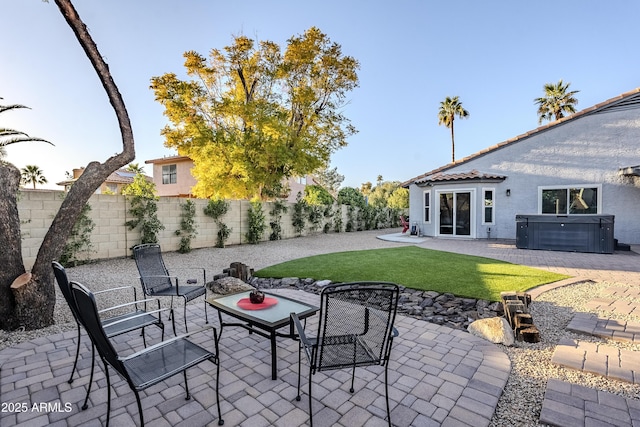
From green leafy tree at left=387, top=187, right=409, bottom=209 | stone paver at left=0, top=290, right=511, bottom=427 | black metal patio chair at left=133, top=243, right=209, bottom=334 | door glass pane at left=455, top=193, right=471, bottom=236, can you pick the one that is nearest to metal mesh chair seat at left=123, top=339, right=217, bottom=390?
stone paver at left=0, top=290, right=511, bottom=427

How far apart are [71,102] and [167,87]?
25.4 ft

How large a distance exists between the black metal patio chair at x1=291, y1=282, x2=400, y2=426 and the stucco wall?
13987 millimetres

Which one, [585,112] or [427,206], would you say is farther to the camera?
[427,206]

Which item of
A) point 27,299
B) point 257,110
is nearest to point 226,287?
point 27,299

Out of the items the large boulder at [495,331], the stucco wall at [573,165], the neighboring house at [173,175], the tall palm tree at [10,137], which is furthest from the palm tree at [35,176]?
the large boulder at [495,331]

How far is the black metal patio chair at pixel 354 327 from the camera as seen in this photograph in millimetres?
2168

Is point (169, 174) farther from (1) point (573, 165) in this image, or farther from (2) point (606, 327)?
(2) point (606, 327)

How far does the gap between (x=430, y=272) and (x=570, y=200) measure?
10052 millimetres

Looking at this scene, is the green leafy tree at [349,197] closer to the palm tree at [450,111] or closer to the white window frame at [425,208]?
the white window frame at [425,208]

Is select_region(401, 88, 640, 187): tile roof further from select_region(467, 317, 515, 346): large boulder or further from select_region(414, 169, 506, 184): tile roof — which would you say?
select_region(467, 317, 515, 346): large boulder

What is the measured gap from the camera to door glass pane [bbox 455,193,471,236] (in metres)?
14.7

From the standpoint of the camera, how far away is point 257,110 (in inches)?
603

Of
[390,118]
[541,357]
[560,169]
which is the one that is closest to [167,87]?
[390,118]

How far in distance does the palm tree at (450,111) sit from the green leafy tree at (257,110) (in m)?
16.7
